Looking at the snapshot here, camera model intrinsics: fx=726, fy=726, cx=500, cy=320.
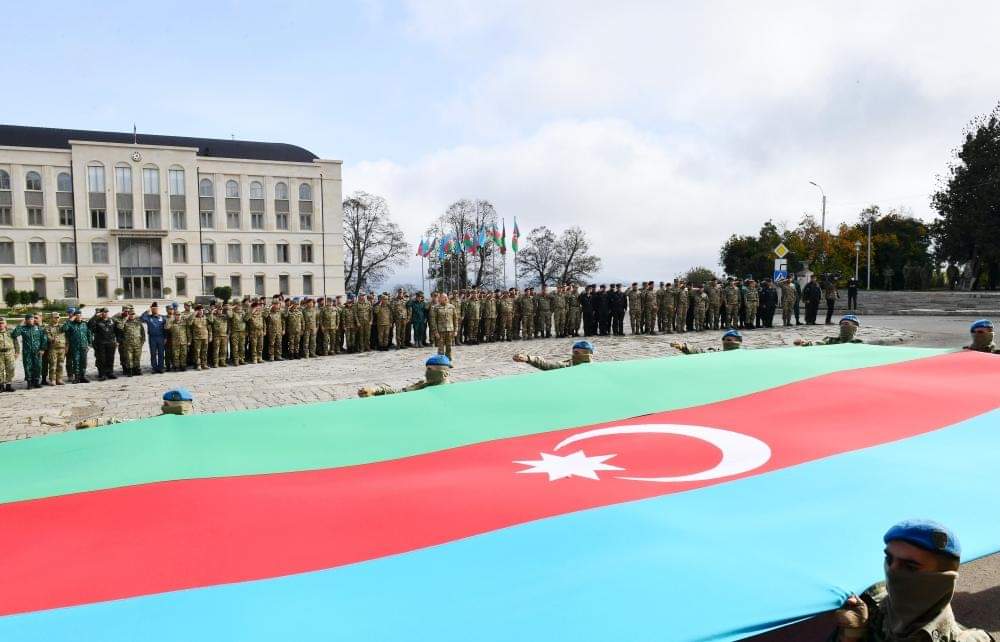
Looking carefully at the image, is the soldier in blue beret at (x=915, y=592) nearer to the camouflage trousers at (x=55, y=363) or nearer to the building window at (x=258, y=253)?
the camouflage trousers at (x=55, y=363)

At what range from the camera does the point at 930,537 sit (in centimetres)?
255

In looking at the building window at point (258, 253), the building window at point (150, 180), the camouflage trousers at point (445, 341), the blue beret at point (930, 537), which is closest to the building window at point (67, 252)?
the building window at point (150, 180)

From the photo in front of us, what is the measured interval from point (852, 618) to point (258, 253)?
224 ft

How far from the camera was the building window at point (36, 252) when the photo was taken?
58.9m

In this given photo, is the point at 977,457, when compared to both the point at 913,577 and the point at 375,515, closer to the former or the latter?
the point at 913,577

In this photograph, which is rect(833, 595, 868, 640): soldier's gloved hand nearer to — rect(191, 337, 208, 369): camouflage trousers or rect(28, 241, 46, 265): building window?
rect(191, 337, 208, 369): camouflage trousers

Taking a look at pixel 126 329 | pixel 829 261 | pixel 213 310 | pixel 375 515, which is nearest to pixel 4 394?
pixel 126 329

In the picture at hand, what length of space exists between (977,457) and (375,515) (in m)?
3.49

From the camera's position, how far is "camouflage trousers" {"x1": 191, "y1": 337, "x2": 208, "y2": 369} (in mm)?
15618

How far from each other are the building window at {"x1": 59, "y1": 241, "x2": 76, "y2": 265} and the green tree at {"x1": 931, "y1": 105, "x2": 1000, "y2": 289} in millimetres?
65954

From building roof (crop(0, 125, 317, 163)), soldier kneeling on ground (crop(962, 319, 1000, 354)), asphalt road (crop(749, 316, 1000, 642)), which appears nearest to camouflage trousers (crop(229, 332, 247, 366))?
soldier kneeling on ground (crop(962, 319, 1000, 354))

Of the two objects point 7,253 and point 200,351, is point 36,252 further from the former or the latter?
point 200,351

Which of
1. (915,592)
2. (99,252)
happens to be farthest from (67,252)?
(915,592)

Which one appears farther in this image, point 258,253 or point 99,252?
point 258,253
